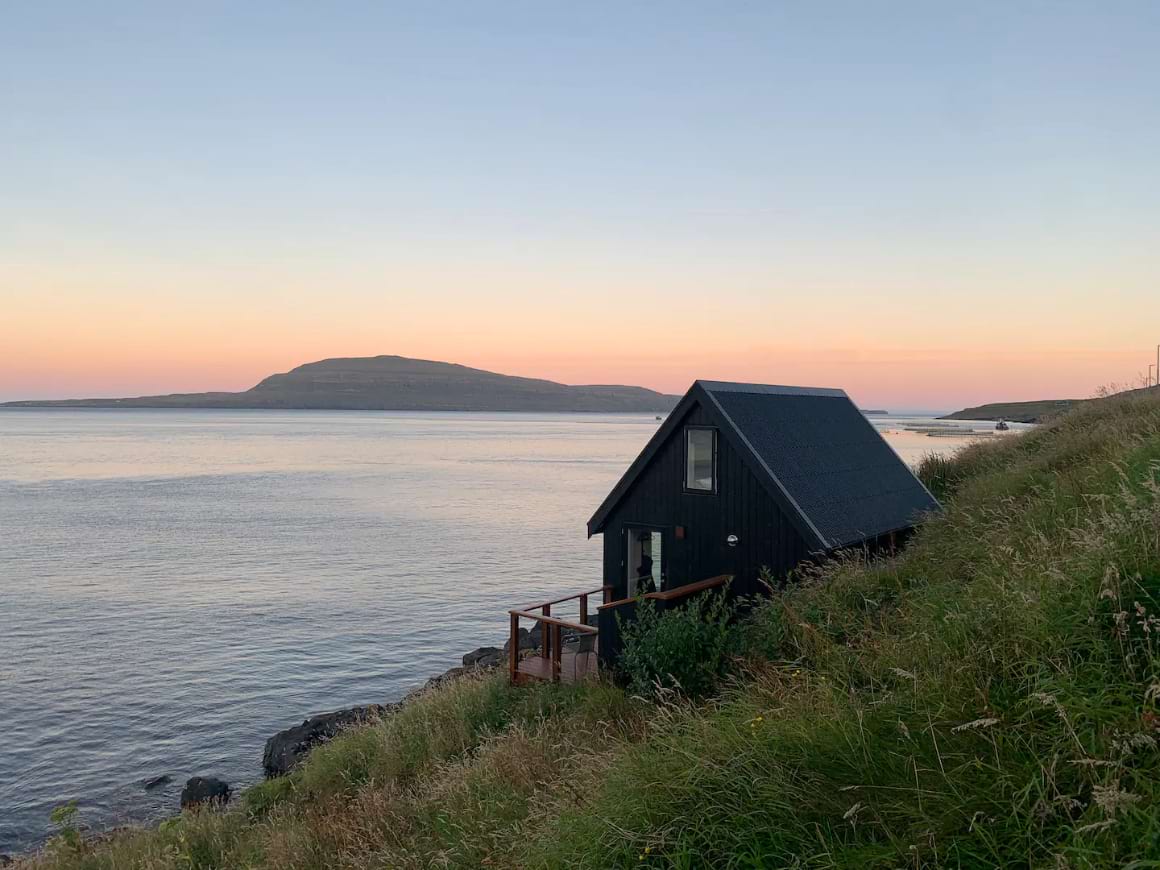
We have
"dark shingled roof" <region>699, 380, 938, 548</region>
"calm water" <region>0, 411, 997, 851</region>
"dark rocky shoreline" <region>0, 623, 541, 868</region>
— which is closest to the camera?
"dark shingled roof" <region>699, 380, 938, 548</region>

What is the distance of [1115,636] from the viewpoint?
5457mm

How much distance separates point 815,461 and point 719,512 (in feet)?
10.2

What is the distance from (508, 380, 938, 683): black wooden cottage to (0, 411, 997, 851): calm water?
10135mm

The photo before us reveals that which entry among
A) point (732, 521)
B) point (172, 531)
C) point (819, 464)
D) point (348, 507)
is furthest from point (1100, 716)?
point (348, 507)

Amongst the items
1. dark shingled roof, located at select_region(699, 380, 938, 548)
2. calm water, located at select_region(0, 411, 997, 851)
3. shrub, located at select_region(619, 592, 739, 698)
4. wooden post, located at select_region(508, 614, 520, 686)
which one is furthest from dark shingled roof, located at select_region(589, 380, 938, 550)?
calm water, located at select_region(0, 411, 997, 851)

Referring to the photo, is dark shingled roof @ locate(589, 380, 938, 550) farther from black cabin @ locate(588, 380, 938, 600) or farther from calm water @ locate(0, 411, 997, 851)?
calm water @ locate(0, 411, 997, 851)

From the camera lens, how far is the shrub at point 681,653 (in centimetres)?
1198

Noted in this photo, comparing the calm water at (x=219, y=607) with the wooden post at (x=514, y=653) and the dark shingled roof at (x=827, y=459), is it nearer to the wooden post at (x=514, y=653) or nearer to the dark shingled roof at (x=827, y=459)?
the wooden post at (x=514, y=653)

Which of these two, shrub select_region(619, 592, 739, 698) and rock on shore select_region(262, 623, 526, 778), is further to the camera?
rock on shore select_region(262, 623, 526, 778)

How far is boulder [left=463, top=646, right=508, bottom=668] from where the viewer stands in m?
24.4

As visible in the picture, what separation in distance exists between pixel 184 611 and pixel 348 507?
3370cm

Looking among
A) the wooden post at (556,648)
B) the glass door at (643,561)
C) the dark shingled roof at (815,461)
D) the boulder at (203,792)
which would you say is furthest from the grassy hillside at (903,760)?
the boulder at (203,792)

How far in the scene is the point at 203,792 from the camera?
57.9ft

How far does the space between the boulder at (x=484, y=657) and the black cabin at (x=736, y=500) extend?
753 centimetres
